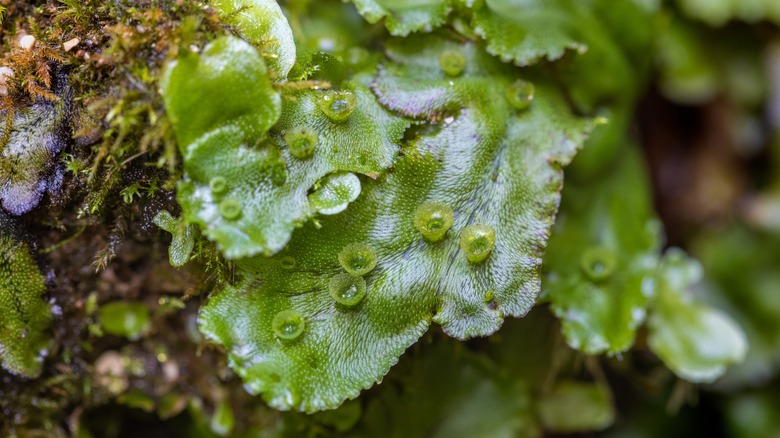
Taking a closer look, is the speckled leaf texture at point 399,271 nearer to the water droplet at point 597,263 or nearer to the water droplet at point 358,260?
the water droplet at point 358,260

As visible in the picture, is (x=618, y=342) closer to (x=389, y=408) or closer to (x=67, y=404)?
(x=389, y=408)

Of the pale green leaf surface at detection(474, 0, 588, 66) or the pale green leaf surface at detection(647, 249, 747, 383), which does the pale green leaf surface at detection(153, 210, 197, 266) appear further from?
the pale green leaf surface at detection(647, 249, 747, 383)

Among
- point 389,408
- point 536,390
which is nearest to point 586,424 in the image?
point 536,390

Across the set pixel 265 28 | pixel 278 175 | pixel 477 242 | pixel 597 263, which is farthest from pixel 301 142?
pixel 597 263

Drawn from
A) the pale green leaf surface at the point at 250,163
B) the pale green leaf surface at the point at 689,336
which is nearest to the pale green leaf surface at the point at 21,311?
the pale green leaf surface at the point at 250,163

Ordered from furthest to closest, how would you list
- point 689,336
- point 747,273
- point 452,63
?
point 747,273 < point 689,336 < point 452,63

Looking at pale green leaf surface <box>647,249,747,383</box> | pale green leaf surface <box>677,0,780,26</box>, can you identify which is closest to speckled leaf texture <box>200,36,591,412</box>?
pale green leaf surface <box>647,249,747,383</box>

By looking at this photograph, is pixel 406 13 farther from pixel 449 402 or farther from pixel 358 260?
pixel 449 402
